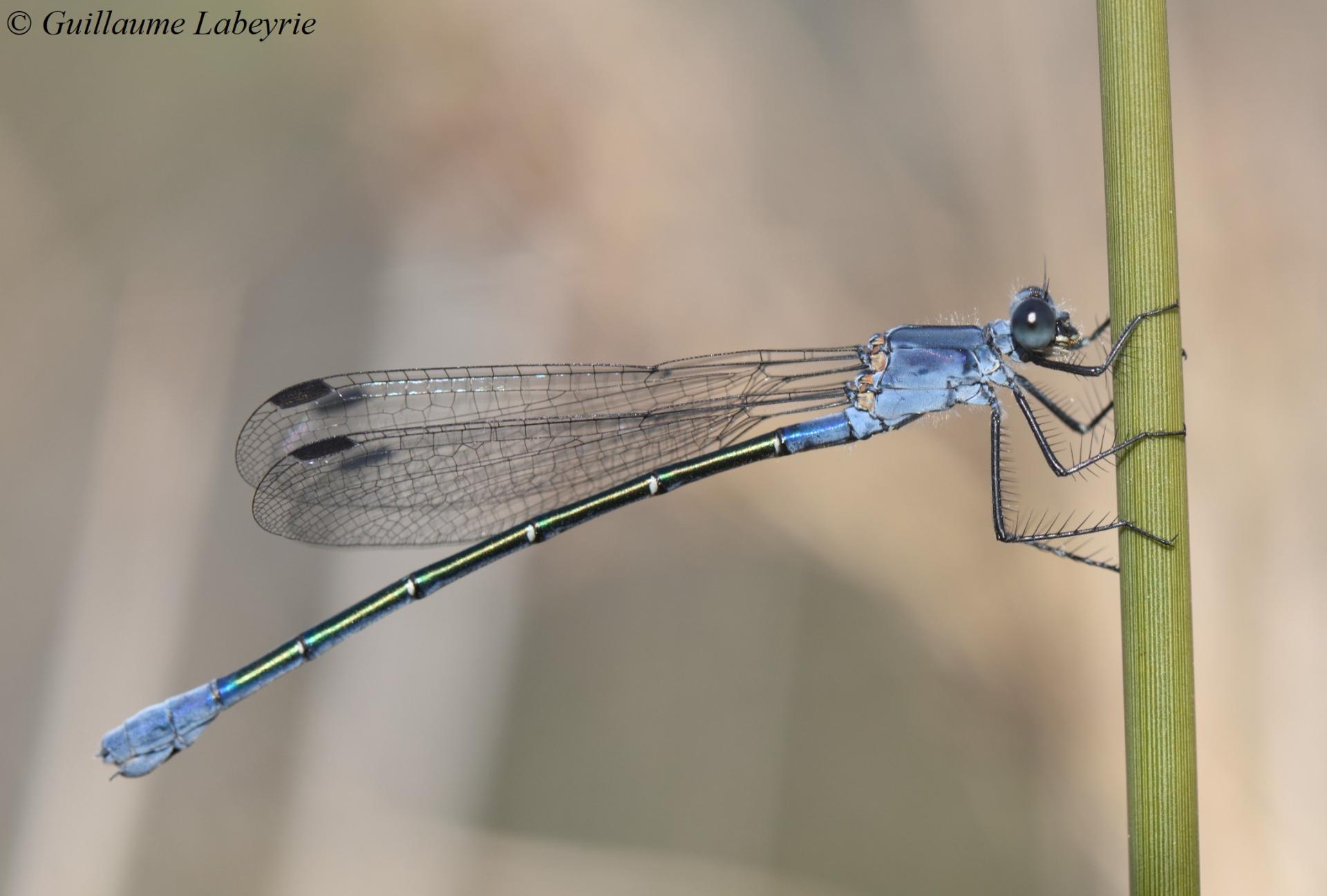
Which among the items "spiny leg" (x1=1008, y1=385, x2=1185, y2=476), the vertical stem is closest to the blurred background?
"spiny leg" (x1=1008, y1=385, x2=1185, y2=476)

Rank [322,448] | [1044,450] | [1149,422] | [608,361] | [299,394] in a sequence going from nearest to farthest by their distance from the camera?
[1149,422]
[1044,450]
[299,394]
[322,448]
[608,361]

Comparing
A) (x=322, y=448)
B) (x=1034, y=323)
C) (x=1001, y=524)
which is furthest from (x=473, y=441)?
(x=1034, y=323)

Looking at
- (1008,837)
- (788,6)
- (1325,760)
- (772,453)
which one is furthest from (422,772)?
(788,6)

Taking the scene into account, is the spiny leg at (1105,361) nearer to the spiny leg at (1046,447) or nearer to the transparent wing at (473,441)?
the spiny leg at (1046,447)

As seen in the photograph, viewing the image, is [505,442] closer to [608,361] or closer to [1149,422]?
[608,361]

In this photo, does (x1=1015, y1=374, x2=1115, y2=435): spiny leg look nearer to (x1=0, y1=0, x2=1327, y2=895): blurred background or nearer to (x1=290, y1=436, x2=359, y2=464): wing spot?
(x1=0, y1=0, x2=1327, y2=895): blurred background

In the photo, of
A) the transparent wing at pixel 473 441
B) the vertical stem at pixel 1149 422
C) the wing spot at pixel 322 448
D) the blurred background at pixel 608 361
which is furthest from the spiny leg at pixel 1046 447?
the wing spot at pixel 322 448

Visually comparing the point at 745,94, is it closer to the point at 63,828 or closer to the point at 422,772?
the point at 422,772
